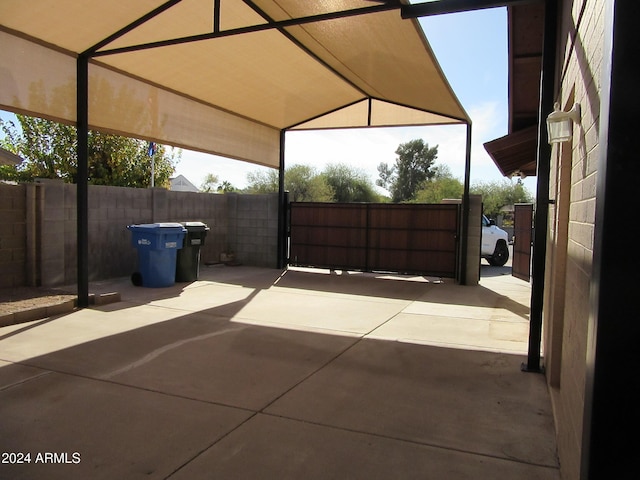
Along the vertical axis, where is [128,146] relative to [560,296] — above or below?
above

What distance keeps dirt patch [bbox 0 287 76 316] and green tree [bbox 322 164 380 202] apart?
1919 inches

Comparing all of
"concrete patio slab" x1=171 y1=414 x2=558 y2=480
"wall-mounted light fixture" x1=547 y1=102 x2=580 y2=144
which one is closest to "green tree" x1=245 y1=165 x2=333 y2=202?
"wall-mounted light fixture" x1=547 y1=102 x2=580 y2=144

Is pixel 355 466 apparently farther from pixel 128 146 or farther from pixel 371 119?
pixel 128 146

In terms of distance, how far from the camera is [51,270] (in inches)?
326

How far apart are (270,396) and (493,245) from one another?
1255 cm

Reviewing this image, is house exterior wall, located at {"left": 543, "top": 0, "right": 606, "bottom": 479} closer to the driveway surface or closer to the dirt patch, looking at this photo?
the driveway surface

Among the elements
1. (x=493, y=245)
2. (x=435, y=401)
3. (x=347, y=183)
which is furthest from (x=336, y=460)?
(x=347, y=183)

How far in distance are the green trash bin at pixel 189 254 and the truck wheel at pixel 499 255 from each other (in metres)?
9.58

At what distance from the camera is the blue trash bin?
8930 millimetres

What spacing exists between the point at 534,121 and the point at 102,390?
8.72 m

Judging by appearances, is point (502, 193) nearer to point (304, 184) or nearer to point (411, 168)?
point (411, 168)

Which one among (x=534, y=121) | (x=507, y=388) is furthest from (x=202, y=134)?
(x=507, y=388)

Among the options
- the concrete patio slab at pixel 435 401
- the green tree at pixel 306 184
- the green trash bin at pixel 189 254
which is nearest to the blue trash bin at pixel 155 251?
the green trash bin at pixel 189 254

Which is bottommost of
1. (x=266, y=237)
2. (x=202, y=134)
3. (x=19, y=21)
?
(x=266, y=237)
